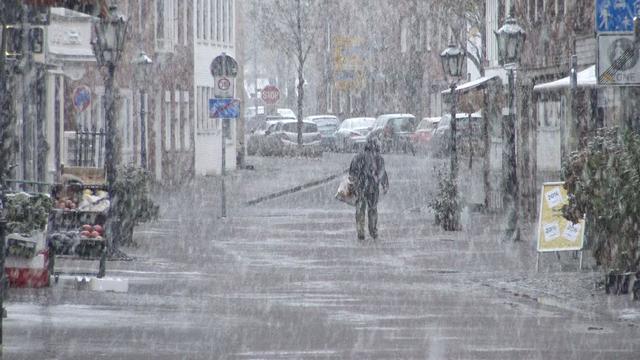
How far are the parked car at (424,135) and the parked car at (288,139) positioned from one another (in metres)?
4.50

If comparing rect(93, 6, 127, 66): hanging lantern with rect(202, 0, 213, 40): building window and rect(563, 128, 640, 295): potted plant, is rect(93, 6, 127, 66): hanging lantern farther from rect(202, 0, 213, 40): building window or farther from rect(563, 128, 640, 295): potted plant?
rect(202, 0, 213, 40): building window

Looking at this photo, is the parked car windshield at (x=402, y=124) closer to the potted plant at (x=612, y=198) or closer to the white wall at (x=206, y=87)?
the white wall at (x=206, y=87)

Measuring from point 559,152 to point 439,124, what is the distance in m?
→ 34.7

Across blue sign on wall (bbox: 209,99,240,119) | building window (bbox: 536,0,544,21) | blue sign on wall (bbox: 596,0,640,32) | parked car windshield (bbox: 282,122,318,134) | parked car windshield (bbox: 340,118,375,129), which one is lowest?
blue sign on wall (bbox: 209,99,240,119)

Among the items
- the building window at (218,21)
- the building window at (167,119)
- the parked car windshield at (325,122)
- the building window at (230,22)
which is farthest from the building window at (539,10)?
the parked car windshield at (325,122)

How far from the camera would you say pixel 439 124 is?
6297cm

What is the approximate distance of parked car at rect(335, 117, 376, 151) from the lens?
7506cm

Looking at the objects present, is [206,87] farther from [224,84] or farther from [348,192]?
[348,192]

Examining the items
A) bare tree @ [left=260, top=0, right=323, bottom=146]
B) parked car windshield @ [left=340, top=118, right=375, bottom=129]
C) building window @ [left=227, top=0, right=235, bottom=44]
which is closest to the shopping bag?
building window @ [left=227, top=0, right=235, bottom=44]

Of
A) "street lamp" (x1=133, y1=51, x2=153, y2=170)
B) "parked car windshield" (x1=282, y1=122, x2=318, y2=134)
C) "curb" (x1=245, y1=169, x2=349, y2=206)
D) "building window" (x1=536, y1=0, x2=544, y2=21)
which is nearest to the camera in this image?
"building window" (x1=536, y1=0, x2=544, y2=21)

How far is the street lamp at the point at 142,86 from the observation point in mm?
43406

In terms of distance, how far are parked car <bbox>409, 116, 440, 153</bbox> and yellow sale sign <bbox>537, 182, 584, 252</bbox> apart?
45.4 meters

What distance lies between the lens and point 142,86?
4794cm

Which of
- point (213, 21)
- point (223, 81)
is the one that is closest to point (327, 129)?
point (213, 21)
